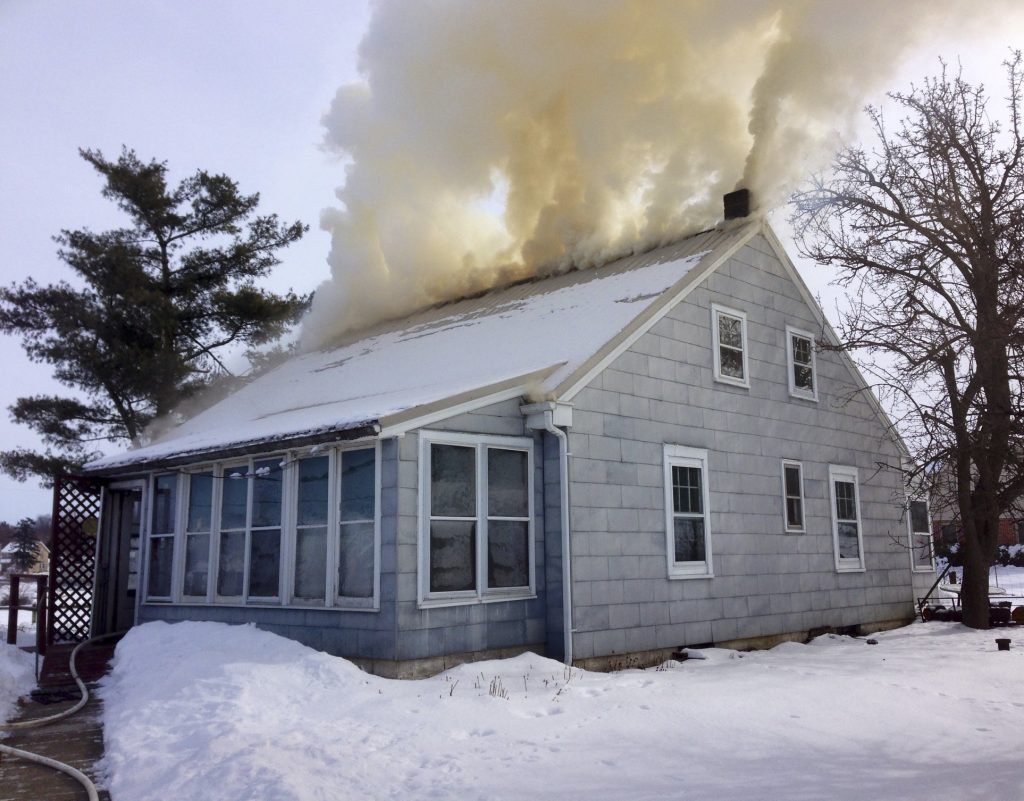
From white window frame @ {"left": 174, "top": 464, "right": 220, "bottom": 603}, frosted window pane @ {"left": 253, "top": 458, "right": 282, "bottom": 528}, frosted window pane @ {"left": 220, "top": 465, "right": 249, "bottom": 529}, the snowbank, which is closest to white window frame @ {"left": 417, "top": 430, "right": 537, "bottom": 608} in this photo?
frosted window pane @ {"left": 253, "top": 458, "right": 282, "bottom": 528}

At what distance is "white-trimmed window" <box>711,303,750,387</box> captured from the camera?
13.9 metres

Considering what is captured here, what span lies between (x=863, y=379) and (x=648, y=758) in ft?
42.1

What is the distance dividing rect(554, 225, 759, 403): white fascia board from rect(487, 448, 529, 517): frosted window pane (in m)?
0.96

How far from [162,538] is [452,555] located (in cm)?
590

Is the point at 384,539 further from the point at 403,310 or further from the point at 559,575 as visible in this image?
the point at 403,310

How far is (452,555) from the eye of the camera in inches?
403

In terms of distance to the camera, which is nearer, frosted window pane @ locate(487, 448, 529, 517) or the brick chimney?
frosted window pane @ locate(487, 448, 529, 517)

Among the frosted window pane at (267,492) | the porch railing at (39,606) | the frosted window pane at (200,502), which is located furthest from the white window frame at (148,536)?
the frosted window pane at (267,492)

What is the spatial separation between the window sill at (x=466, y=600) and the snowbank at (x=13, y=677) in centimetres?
426

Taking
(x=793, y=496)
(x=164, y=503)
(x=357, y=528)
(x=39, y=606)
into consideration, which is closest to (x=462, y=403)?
(x=357, y=528)

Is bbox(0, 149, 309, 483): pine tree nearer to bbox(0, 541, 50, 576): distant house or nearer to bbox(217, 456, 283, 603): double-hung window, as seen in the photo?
bbox(217, 456, 283, 603): double-hung window

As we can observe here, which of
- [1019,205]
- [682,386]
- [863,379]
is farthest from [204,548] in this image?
[1019,205]

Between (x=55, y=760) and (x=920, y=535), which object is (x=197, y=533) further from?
(x=920, y=535)

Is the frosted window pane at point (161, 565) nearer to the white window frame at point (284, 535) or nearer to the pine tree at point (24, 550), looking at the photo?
the white window frame at point (284, 535)
